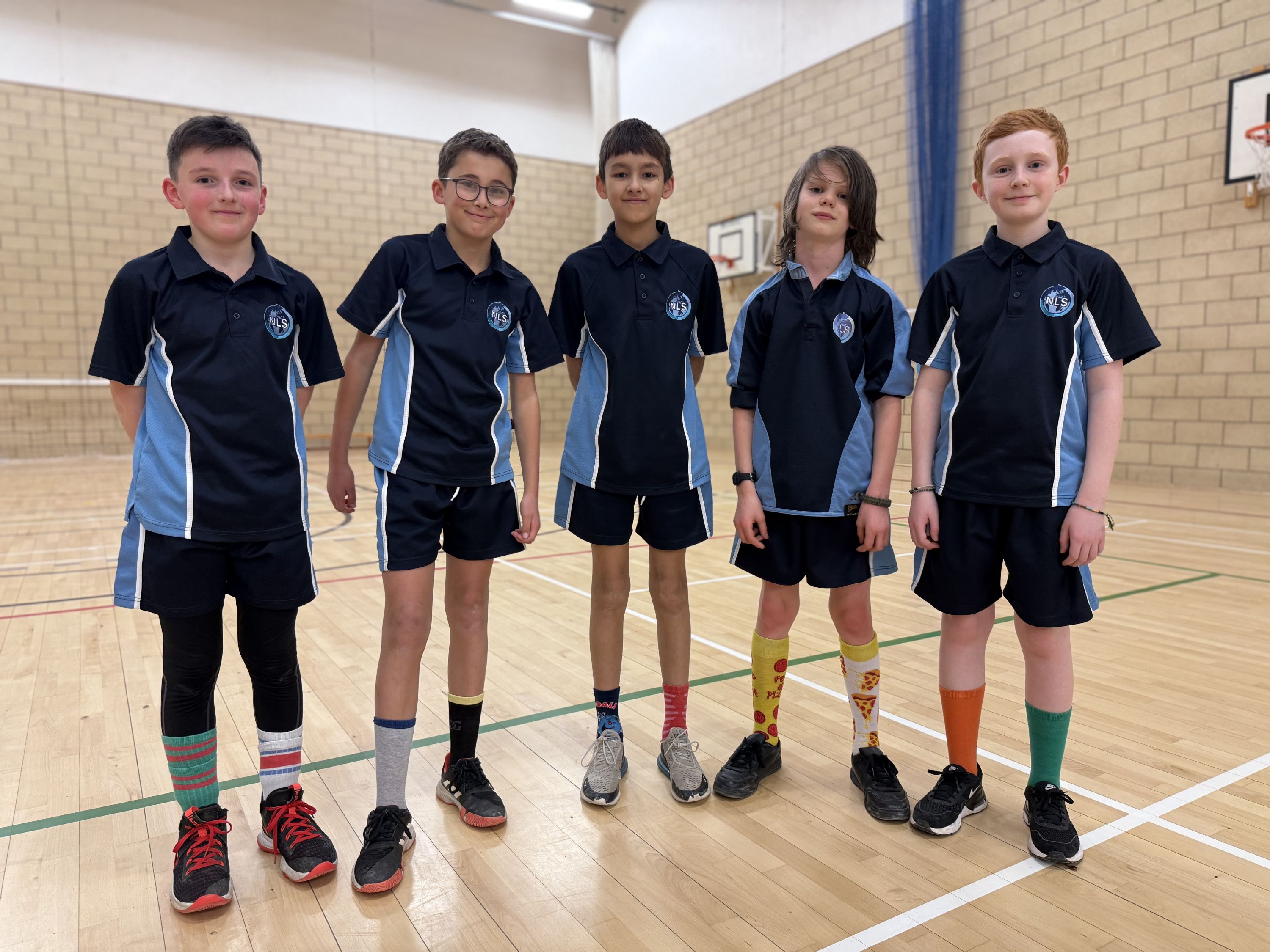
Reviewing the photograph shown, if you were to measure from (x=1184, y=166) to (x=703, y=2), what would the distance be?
6.65 m

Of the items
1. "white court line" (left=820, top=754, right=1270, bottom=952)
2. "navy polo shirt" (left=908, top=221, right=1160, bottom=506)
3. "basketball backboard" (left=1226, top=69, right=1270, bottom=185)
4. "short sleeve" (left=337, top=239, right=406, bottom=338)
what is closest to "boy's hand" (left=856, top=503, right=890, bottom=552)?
"navy polo shirt" (left=908, top=221, right=1160, bottom=506)

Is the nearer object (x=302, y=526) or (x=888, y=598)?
(x=302, y=526)

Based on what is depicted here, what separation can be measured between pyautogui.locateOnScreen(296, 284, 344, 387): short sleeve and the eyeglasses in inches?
13.3

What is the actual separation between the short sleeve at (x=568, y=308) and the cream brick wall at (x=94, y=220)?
10.3 metres

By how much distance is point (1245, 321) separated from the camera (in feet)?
21.2

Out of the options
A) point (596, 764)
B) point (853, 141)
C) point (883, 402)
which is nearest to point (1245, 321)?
point (853, 141)

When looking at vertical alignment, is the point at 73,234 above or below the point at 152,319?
above

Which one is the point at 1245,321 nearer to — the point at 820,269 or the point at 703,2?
the point at 820,269

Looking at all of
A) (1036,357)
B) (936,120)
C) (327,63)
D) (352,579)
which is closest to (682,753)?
(1036,357)

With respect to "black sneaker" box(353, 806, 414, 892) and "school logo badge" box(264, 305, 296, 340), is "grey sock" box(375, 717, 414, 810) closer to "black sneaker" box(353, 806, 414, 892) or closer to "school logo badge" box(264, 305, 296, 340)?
"black sneaker" box(353, 806, 414, 892)

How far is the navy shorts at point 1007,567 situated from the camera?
1595 millimetres

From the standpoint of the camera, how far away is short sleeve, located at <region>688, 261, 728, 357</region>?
1966mm

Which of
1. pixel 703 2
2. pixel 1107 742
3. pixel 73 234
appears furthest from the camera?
pixel 703 2

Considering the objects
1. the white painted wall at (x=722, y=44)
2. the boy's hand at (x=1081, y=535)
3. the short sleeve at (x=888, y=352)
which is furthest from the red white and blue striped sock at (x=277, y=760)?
the white painted wall at (x=722, y=44)
